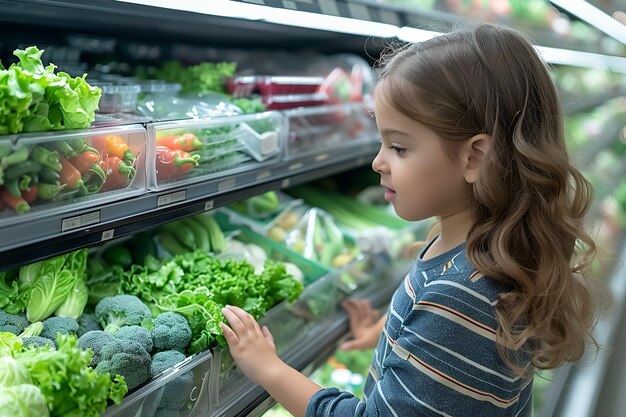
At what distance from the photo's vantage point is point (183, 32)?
2.42m

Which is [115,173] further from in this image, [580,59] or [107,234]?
[580,59]

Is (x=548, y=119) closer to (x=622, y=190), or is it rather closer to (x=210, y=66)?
(x=210, y=66)

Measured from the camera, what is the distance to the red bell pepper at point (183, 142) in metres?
1.56

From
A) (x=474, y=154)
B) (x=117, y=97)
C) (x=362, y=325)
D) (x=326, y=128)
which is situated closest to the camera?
(x=474, y=154)

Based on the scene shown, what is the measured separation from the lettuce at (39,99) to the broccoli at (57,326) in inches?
18.1

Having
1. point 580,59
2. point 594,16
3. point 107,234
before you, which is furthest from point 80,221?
point 580,59

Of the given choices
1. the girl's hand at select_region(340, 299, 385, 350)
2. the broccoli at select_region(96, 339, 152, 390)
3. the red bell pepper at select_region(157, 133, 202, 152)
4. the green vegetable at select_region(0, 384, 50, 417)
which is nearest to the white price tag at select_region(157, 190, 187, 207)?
the red bell pepper at select_region(157, 133, 202, 152)

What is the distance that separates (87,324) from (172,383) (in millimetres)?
300

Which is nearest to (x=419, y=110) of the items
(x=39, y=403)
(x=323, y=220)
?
(x=39, y=403)

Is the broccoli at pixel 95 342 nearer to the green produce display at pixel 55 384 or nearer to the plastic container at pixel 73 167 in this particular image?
the green produce display at pixel 55 384

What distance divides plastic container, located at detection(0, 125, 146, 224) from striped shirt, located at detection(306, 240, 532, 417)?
26.9 inches

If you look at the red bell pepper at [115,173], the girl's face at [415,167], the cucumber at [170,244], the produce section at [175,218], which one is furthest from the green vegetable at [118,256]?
the girl's face at [415,167]

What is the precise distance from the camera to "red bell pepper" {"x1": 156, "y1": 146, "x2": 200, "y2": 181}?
1519 millimetres

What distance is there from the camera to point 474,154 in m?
1.35
